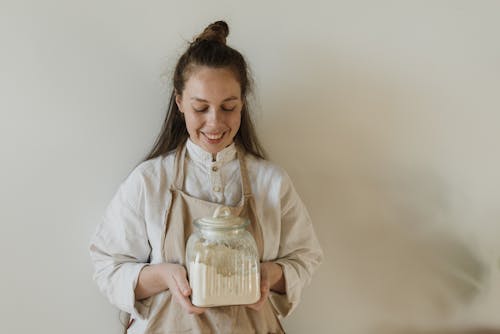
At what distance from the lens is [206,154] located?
1.03m

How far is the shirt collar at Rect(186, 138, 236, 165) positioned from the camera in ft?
3.38

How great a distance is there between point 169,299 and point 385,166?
2.09 feet

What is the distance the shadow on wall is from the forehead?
0.25 meters

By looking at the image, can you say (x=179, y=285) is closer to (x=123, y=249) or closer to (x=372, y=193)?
(x=123, y=249)

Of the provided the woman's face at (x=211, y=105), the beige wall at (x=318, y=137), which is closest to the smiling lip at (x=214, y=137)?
the woman's face at (x=211, y=105)

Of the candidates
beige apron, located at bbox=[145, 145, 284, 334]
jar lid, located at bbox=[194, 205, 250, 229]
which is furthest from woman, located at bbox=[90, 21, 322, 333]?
jar lid, located at bbox=[194, 205, 250, 229]

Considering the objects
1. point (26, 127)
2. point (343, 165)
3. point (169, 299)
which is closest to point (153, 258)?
point (169, 299)

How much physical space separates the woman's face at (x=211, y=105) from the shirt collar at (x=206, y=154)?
21 millimetres

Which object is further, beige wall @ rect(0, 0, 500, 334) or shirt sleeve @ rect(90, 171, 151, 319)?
beige wall @ rect(0, 0, 500, 334)

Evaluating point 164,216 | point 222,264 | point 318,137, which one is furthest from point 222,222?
point 318,137

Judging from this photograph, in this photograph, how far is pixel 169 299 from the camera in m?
0.98

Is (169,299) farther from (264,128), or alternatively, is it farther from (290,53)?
(290,53)

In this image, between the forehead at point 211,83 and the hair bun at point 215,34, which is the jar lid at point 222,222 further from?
the hair bun at point 215,34

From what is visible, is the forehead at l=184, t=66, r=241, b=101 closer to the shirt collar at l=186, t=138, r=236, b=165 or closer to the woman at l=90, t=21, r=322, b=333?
the woman at l=90, t=21, r=322, b=333
